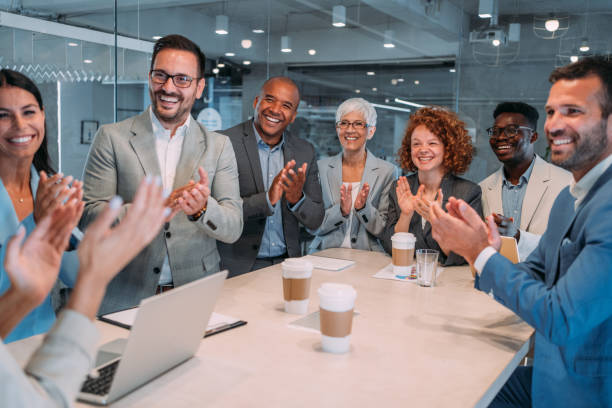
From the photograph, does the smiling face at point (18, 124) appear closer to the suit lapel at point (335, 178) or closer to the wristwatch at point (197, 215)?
the wristwatch at point (197, 215)

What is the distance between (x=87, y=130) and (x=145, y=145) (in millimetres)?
2244

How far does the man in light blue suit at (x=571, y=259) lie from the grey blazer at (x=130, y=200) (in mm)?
1015

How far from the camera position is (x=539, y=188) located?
9.86ft

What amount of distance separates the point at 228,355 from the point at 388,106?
4.22m

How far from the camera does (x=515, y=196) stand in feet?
10.1

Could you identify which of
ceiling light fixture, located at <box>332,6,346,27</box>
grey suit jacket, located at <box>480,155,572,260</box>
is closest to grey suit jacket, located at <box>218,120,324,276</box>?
grey suit jacket, located at <box>480,155,572,260</box>

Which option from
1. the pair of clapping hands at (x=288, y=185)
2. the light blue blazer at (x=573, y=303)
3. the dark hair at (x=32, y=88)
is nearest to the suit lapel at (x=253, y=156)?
the pair of clapping hands at (x=288, y=185)

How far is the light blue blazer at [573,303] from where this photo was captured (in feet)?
4.54

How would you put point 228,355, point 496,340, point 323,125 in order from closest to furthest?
point 228,355 < point 496,340 < point 323,125

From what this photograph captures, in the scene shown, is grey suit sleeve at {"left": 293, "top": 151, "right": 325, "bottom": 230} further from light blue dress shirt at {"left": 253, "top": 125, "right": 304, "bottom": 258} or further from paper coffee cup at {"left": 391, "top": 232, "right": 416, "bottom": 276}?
paper coffee cup at {"left": 391, "top": 232, "right": 416, "bottom": 276}

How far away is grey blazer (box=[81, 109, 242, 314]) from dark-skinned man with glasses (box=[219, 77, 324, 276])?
0.47 m

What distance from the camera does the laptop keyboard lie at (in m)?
1.14

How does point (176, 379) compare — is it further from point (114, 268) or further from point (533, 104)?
point (533, 104)

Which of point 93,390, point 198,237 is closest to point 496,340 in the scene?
point 93,390
